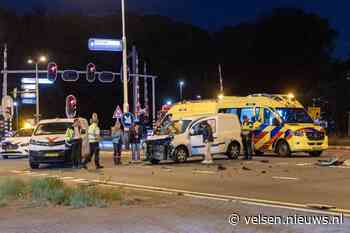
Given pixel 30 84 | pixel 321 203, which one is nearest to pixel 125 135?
pixel 321 203

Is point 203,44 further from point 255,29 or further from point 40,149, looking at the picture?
point 40,149

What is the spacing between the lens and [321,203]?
1228 cm

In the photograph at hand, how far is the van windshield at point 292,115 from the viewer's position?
90.3ft

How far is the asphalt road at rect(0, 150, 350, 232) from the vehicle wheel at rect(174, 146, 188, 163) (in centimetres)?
46

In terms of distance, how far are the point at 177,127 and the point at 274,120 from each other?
4.71 metres

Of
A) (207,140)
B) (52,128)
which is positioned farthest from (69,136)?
(207,140)

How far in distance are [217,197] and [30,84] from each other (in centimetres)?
4395

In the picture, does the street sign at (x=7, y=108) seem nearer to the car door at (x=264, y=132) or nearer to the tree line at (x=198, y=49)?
the car door at (x=264, y=132)

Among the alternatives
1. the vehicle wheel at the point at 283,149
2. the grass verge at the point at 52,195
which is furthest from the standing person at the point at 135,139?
the grass verge at the point at 52,195

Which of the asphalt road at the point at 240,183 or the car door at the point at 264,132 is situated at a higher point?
the car door at the point at 264,132

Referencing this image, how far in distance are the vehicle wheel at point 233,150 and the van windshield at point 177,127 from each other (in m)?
2.17

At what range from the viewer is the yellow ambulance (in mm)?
26719

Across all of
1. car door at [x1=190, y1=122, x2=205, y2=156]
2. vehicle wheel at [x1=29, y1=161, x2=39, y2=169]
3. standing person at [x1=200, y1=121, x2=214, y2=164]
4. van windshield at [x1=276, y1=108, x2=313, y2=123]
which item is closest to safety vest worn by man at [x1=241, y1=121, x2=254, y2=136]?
van windshield at [x1=276, y1=108, x2=313, y2=123]

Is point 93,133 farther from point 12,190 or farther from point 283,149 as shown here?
point 12,190
